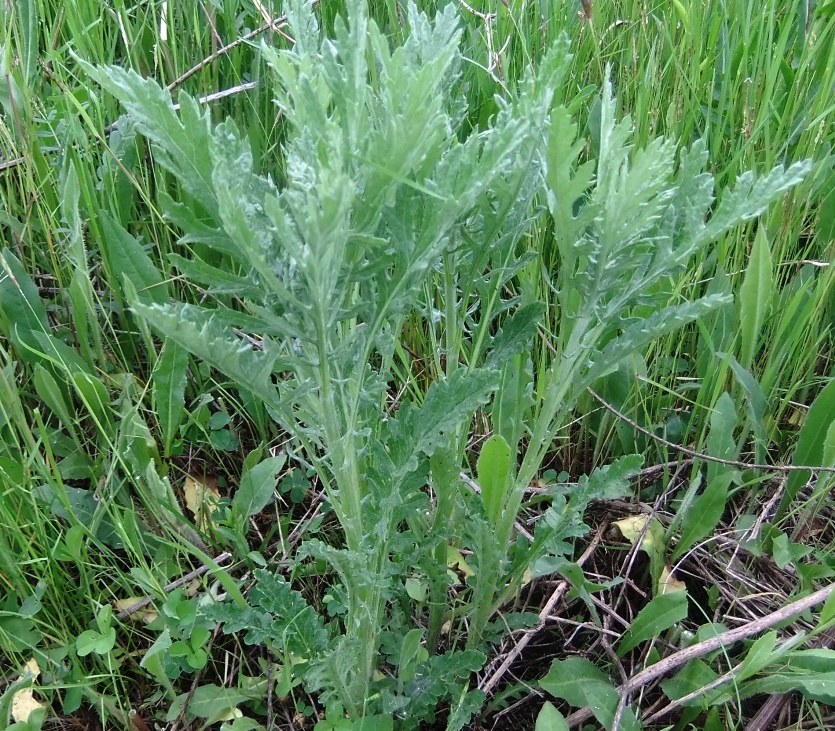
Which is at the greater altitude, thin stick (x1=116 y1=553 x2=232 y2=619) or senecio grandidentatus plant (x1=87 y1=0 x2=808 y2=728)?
senecio grandidentatus plant (x1=87 y1=0 x2=808 y2=728)

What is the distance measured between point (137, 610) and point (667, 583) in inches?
41.2

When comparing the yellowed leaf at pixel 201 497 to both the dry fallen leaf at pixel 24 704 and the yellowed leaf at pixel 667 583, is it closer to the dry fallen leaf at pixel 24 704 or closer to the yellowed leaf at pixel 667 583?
the dry fallen leaf at pixel 24 704

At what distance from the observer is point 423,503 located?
3.73 feet

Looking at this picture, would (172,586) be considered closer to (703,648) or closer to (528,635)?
(528,635)

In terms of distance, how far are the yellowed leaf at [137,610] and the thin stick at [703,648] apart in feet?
2.66

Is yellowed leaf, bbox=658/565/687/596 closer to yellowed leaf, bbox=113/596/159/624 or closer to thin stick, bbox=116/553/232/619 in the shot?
thin stick, bbox=116/553/232/619

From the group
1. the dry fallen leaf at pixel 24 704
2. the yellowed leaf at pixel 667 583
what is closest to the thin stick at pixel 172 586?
the dry fallen leaf at pixel 24 704

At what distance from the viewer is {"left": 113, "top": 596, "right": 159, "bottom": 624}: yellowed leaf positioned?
1.44 meters

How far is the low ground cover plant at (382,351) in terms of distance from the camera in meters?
0.81

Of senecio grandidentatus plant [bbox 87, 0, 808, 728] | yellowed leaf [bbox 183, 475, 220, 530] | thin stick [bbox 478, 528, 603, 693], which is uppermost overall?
senecio grandidentatus plant [bbox 87, 0, 808, 728]

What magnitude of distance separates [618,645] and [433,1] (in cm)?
188

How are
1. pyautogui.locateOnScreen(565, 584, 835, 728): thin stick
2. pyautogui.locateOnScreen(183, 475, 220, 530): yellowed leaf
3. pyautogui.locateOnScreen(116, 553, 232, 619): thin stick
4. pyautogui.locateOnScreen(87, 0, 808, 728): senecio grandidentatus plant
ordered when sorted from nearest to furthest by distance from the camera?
pyautogui.locateOnScreen(87, 0, 808, 728): senecio grandidentatus plant → pyautogui.locateOnScreen(565, 584, 835, 728): thin stick → pyautogui.locateOnScreen(116, 553, 232, 619): thin stick → pyautogui.locateOnScreen(183, 475, 220, 530): yellowed leaf

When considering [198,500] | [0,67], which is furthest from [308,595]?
[0,67]

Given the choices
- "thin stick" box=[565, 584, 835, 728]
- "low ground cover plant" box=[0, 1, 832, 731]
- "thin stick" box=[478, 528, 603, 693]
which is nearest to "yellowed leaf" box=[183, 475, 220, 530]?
"low ground cover plant" box=[0, 1, 832, 731]
